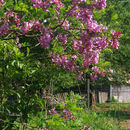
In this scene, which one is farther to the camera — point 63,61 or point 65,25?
point 63,61

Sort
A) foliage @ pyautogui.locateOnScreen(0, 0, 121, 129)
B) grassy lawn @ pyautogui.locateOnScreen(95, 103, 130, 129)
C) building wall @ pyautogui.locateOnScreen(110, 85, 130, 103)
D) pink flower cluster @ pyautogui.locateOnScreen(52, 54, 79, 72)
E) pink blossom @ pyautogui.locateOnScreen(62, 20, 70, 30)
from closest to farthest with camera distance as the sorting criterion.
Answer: foliage @ pyautogui.locateOnScreen(0, 0, 121, 129), pink blossom @ pyautogui.locateOnScreen(62, 20, 70, 30), pink flower cluster @ pyautogui.locateOnScreen(52, 54, 79, 72), grassy lawn @ pyautogui.locateOnScreen(95, 103, 130, 129), building wall @ pyautogui.locateOnScreen(110, 85, 130, 103)

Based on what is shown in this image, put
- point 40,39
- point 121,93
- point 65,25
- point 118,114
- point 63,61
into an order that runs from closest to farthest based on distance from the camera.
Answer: point 40,39, point 65,25, point 63,61, point 118,114, point 121,93

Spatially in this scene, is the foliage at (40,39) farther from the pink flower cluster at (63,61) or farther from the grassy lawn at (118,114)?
the grassy lawn at (118,114)

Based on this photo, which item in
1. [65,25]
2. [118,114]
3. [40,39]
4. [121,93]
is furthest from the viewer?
[121,93]

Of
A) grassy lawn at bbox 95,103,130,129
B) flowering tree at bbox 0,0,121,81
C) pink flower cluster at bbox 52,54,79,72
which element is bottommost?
grassy lawn at bbox 95,103,130,129

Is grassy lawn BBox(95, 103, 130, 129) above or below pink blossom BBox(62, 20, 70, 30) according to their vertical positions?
below

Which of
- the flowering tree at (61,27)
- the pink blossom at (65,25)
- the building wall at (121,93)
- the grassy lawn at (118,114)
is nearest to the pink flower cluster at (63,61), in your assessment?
the flowering tree at (61,27)

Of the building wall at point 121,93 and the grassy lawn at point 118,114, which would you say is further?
the building wall at point 121,93

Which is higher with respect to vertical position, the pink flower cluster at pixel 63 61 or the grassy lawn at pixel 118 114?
the pink flower cluster at pixel 63 61

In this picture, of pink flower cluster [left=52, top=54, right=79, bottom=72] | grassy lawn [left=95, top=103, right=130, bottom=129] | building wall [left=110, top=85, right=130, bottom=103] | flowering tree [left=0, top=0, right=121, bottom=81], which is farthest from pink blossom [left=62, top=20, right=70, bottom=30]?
building wall [left=110, top=85, right=130, bottom=103]

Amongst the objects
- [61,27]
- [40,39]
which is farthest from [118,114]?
[40,39]

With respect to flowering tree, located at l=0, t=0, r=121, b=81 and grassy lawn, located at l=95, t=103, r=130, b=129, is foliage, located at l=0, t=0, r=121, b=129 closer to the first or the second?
flowering tree, located at l=0, t=0, r=121, b=81

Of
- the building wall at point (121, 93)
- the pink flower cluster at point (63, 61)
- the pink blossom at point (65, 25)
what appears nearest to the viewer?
the pink blossom at point (65, 25)

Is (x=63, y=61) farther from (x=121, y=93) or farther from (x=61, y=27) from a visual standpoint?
(x=121, y=93)
